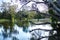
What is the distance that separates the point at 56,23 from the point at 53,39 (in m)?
0.19

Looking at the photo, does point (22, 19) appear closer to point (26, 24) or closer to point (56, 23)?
point (26, 24)

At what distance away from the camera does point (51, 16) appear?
159 centimetres

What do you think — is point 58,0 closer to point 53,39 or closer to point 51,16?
point 51,16

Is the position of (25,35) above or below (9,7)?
below

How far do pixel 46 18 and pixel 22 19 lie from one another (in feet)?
0.90

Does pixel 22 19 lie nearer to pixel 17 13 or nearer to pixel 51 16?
pixel 17 13

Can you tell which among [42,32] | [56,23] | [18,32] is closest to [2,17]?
[18,32]

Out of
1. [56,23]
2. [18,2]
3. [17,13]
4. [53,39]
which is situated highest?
[18,2]

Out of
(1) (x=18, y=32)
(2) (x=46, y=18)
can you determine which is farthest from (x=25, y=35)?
(2) (x=46, y=18)

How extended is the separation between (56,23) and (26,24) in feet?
1.12

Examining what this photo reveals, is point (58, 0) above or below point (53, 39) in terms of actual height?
above

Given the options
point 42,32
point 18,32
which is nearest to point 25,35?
point 18,32

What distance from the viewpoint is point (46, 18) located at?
5.18ft

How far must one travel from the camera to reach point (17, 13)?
5.12 feet
